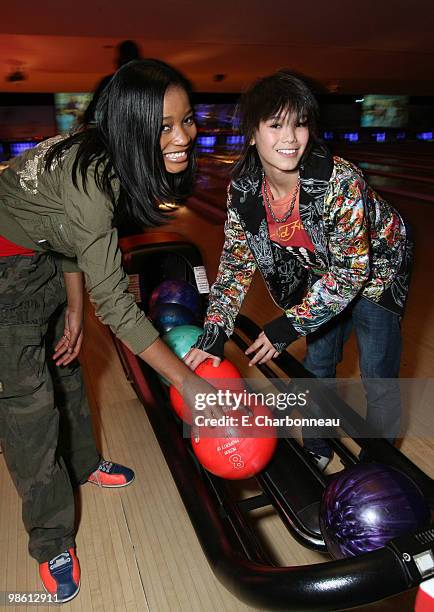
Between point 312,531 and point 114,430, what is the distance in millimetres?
1037

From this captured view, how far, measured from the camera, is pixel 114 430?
6.90 feet

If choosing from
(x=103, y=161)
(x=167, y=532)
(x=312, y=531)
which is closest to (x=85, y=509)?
(x=167, y=532)

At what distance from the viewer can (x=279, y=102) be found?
3.74 feet

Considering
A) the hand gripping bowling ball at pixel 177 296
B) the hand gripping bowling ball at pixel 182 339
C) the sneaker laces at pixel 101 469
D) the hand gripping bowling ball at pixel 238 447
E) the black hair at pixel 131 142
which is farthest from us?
the hand gripping bowling ball at pixel 177 296

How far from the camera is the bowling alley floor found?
137cm

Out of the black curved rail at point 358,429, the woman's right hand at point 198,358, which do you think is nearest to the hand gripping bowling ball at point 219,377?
the woman's right hand at point 198,358

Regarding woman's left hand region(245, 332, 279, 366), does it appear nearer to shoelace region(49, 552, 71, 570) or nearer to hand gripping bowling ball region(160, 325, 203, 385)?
hand gripping bowling ball region(160, 325, 203, 385)

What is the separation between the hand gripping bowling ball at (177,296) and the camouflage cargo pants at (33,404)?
72 centimetres

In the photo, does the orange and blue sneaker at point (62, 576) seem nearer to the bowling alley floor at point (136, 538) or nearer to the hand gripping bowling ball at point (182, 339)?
the bowling alley floor at point (136, 538)

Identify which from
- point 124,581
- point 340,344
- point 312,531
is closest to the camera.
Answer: point 312,531

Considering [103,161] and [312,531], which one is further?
[312,531]

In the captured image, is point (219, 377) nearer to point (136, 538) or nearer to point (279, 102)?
point (136, 538)

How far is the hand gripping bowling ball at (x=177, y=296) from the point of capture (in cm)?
219

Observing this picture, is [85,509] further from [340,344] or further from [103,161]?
[103,161]
